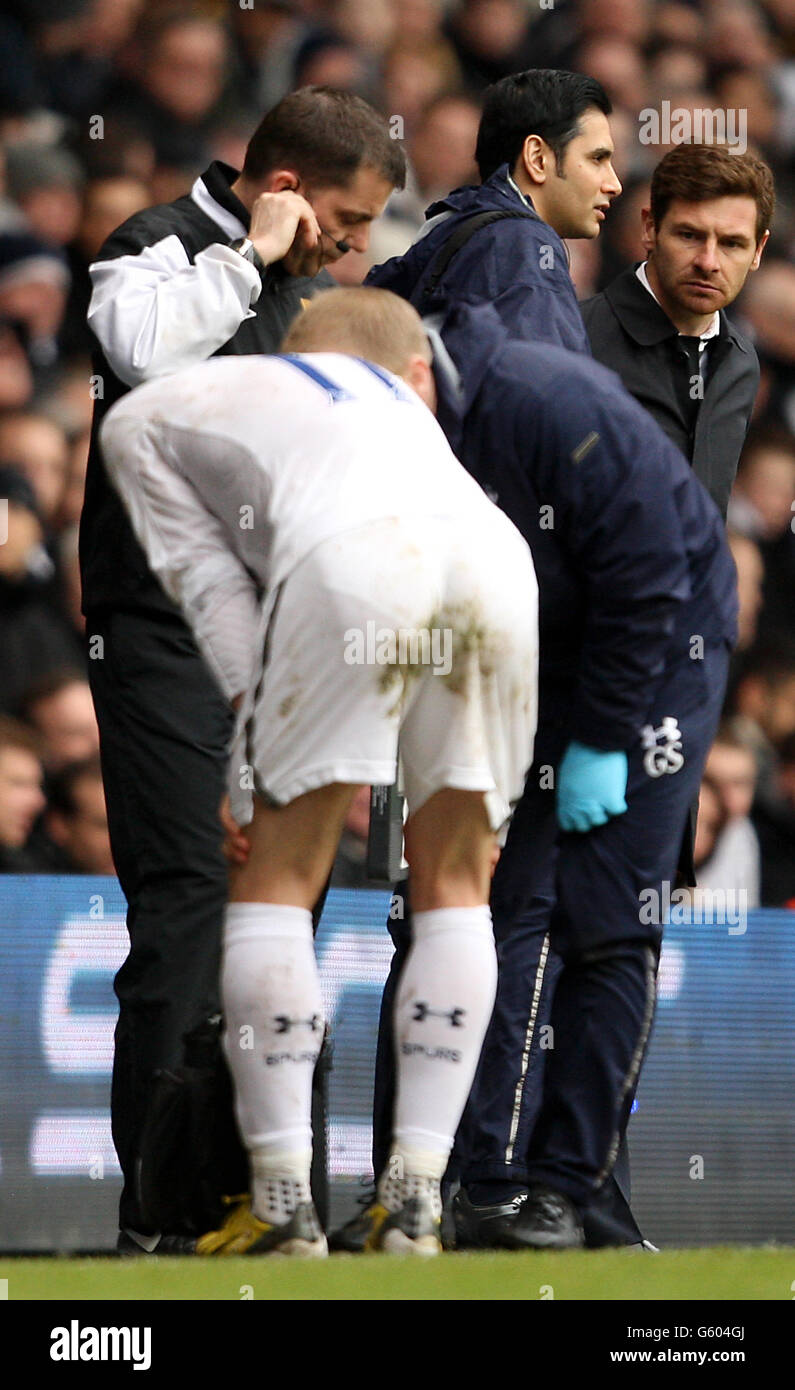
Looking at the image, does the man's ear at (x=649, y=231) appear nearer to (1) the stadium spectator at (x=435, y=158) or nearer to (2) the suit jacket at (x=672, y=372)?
(2) the suit jacket at (x=672, y=372)

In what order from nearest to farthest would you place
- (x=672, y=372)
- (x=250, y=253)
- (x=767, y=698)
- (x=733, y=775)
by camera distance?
(x=250, y=253) < (x=672, y=372) < (x=733, y=775) < (x=767, y=698)

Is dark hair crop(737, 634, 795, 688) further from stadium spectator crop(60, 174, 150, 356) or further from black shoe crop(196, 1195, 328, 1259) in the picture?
black shoe crop(196, 1195, 328, 1259)

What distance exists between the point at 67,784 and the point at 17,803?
12 centimetres

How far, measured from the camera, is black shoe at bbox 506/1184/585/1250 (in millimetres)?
3008

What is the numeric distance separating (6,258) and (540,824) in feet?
8.06

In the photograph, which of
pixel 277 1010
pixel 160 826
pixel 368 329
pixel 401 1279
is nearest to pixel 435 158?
pixel 160 826

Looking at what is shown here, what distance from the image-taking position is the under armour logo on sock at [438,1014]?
8.87 ft

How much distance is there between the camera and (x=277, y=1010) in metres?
2.63

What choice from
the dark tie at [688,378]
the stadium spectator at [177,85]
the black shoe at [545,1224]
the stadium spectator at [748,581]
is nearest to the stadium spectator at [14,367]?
the stadium spectator at [177,85]

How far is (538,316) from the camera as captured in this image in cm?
352

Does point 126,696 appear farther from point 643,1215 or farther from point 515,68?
point 515,68

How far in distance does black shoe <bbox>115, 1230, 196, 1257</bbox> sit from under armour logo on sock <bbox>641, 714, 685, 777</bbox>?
94cm

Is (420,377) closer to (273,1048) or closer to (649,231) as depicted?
(273,1048)

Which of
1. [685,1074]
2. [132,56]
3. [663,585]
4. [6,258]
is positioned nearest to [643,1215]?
[685,1074]
